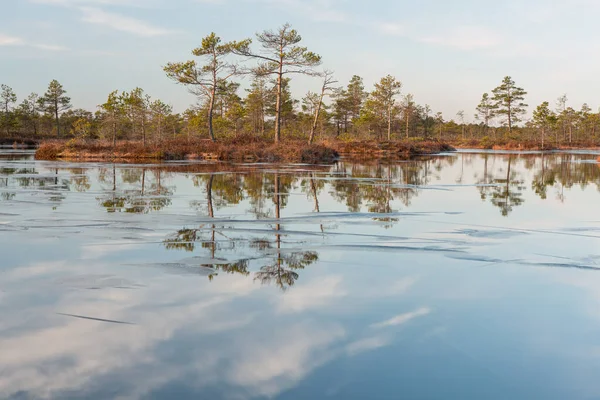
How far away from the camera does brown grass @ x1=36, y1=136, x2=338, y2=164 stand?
3819 cm

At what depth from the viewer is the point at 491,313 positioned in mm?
5371

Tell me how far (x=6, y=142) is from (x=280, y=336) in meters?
90.0

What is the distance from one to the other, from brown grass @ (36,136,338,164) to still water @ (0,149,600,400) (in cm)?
2717

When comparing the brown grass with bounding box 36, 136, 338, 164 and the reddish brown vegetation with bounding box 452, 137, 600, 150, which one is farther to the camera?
the reddish brown vegetation with bounding box 452, 137, 600, 150

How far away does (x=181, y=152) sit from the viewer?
129 ft

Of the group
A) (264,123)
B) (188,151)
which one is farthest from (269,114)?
(188,151)

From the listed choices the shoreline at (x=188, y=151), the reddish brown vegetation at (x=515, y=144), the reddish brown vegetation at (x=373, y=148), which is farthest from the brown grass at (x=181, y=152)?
the reddish brown vegetation at (x=515, y=144)

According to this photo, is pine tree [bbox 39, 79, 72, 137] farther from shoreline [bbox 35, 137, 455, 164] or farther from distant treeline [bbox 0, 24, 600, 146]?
shoreline [bbox 35, 137, 455, 164]

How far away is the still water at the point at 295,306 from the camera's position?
3.81 meters

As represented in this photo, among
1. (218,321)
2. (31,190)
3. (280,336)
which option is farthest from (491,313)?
(31,190)

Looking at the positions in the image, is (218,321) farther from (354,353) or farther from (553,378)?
(553,378)

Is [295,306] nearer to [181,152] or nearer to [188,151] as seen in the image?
[181,152]

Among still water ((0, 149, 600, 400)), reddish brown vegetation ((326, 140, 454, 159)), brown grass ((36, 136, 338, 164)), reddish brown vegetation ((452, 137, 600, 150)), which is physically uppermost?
reddish brown vegetation ((452, 137, 600, 150))

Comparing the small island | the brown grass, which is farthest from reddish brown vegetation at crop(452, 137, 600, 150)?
the brown grass
